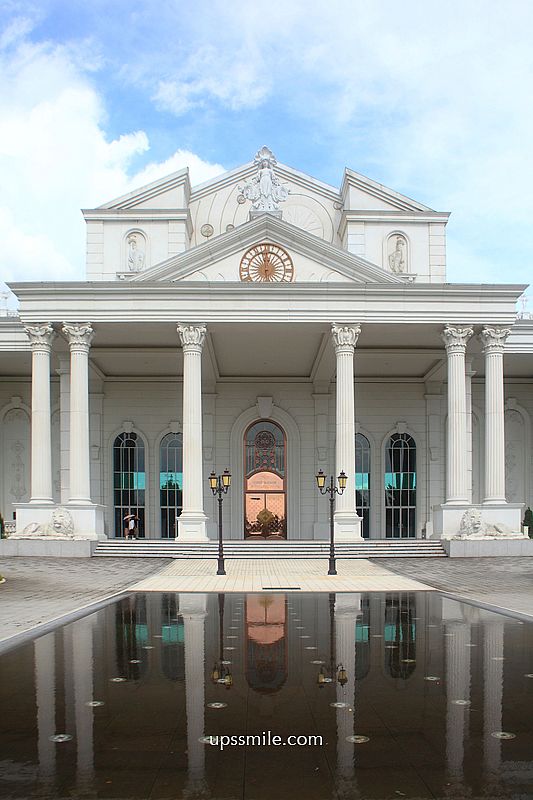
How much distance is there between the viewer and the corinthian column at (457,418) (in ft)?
106

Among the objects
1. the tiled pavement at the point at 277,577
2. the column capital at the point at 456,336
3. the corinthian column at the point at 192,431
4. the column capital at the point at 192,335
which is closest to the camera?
the tiled pavement at the point at 277,577

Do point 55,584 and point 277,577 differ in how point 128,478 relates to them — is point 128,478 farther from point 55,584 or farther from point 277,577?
point 55,584

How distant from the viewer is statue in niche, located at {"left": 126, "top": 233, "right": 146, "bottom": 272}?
38.2 m

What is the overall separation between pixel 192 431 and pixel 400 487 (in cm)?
1420

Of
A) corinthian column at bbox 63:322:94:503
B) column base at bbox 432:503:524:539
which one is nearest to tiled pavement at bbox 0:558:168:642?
corinthian column at bbox 63:322:94:503

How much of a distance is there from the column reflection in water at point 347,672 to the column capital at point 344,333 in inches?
581

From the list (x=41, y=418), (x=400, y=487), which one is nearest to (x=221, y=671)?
(x=41, y=418)

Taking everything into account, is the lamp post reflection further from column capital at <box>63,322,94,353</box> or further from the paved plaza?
column capital at <box>63,322,94,353</box>

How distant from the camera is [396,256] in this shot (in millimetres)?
38500

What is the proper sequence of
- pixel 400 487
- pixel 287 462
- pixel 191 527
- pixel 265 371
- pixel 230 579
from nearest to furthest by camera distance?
pixel 230 579
pixel 191 527
pixel 265 371
pixel 287 462
pixel 400 487

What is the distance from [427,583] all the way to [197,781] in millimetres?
16521

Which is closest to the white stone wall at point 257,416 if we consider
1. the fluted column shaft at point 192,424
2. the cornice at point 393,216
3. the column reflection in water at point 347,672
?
the cornice at point 393,216

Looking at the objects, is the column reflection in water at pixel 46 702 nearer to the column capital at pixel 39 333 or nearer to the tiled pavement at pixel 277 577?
the tiled pavement at pixel 277 577

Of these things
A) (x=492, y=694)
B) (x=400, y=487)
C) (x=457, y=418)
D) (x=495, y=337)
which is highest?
(x=495, y=337)
